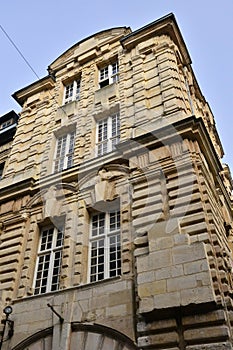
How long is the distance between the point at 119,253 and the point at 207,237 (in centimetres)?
286

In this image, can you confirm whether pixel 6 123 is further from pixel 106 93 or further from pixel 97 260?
pixel 97 260

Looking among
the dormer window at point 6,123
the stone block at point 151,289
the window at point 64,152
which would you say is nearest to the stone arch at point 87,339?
the stone block at point 151,289

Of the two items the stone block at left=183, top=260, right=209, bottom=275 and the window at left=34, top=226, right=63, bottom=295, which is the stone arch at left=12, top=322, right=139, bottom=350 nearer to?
the window at left=34, top=226, right=63, bottom=295

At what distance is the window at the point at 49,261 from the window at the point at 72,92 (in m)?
8.30

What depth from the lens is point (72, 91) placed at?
18812 mm

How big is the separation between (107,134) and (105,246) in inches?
221

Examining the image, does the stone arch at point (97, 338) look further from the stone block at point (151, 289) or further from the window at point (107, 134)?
the window at point (107, 134)

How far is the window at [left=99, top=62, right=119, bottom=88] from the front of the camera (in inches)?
685

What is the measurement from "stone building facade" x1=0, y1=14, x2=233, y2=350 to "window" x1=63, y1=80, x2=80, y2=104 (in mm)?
332

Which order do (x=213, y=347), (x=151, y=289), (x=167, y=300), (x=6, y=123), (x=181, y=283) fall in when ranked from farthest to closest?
(x=6, y=123)
(x=151, y=289)
(x=181, y=283)
(x=167, y=300)
(x=213, y=347)

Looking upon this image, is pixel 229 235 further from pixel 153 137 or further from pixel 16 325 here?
pixel 16 325

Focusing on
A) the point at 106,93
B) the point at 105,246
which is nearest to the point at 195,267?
the point at 105,246

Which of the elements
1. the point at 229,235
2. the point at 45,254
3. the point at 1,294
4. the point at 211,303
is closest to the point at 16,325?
the point at 1,294

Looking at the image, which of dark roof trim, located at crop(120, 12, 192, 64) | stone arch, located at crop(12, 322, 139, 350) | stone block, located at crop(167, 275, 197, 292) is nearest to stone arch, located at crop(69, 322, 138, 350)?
stone arch, located at crop(12, 322, 139, 350)
